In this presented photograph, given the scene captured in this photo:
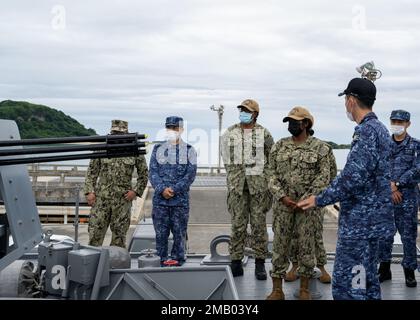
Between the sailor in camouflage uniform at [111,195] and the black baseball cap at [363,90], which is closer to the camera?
the black baseball cap at [363,90]

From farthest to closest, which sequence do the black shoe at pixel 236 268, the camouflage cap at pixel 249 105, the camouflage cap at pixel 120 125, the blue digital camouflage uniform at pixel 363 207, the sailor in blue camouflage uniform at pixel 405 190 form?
the camouflage cap at pixel 120 125
the black shoe at pixel 236 268
the sailor in blue camouflage uniform at pixel 405 190
the camouflage cap at pixel 249 105
the blue digital camouflage uniform at pixel 363 207

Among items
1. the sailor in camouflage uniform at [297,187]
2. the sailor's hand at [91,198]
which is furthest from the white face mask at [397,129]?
the sailor's hand at [91,198]

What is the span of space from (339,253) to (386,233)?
0.32 m

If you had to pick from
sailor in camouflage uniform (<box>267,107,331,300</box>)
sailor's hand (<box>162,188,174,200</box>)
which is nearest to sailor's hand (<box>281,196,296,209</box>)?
sailor in camouflage uniform (<box>267,107,331,300</box>)

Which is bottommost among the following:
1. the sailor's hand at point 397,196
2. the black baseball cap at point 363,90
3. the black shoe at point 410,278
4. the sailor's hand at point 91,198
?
the black shoe at point 410,278

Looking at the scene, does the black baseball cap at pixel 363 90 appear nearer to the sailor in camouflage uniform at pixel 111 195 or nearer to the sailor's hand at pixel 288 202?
the sailor's hand at pixel 288 202

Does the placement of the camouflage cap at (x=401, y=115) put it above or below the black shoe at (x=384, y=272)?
above

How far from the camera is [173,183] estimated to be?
5059 millimetres

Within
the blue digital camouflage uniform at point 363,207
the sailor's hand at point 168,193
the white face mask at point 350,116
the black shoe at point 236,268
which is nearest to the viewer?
the blue digital camouflage uniform at point 363,207

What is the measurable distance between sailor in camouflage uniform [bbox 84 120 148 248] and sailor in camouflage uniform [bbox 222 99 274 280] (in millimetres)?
1175

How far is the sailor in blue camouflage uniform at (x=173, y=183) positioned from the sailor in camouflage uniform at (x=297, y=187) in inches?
48.5

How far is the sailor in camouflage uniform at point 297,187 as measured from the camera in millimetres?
3953

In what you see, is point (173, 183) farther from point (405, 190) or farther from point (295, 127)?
point (405, 190)

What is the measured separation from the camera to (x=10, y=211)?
10.5 feet
